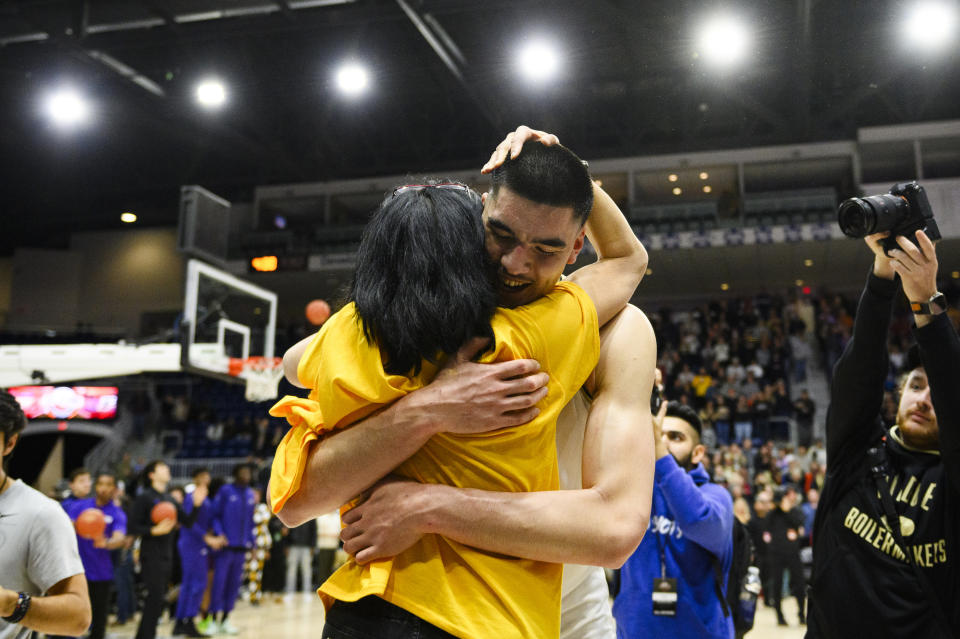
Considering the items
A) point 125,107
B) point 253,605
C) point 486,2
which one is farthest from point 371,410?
point 125,107

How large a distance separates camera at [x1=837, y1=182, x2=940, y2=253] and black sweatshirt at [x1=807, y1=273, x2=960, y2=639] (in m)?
0.23

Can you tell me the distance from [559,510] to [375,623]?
376 mm

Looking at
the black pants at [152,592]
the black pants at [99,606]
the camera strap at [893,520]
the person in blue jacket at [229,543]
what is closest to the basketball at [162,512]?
the black pants at [152,592]

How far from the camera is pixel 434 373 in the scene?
61.1 inches

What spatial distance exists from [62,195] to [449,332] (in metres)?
25.2

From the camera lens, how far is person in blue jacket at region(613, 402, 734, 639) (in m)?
3.19

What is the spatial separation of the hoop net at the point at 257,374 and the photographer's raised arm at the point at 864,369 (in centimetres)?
799

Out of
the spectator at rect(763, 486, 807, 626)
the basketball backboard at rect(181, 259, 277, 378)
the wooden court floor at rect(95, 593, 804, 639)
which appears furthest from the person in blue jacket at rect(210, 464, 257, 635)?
the spectator at rect(763, 486, 807, 626)

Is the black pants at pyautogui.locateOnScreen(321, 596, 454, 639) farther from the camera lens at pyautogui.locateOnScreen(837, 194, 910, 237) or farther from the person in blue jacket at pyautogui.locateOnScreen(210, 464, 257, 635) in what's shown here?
the person in blue jacket at pyautogui.locateOnScreen(210, 464, 257, 635)

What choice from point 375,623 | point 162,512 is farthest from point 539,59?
point 375,623

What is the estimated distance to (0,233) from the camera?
968 inches

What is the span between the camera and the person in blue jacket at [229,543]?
29.8 ft

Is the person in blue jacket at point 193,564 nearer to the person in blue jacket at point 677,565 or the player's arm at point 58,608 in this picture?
the player's arm at point 58,608

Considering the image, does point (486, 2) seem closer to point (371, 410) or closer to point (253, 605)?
point (253, 605)
